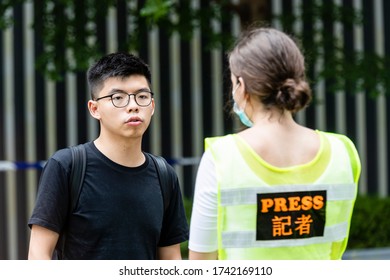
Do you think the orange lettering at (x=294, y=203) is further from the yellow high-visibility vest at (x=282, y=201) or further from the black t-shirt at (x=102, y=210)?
the black t-shirt at (x=102, y=210)

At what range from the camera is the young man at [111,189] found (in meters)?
2.79

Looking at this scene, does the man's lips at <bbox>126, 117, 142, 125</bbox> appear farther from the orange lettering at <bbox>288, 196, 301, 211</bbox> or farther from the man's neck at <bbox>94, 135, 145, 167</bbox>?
the orange lettering at <bbox>288, 196, 301, 211</bbox>

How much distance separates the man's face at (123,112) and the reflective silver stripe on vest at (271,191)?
0.57 m

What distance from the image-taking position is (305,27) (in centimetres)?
883

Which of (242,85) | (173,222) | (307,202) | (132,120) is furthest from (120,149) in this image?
(307,202)

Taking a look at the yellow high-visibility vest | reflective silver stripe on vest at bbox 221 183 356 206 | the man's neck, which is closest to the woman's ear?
the yellow high-visibility vest

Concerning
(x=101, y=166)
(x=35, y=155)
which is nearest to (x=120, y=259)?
(x=101, y=166)

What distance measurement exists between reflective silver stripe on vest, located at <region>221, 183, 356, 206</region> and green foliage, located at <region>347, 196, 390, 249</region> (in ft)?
17.6

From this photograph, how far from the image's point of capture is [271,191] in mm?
2459

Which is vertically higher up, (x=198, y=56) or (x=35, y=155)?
(x=198, y=56)

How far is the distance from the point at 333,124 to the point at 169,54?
81.6 inches

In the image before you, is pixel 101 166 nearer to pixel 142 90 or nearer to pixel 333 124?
pixel 142 90

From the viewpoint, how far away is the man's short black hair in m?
2.96

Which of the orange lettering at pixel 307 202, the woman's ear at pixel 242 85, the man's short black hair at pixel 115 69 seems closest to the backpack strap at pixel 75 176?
the man's short black hair at pixel 115 69
